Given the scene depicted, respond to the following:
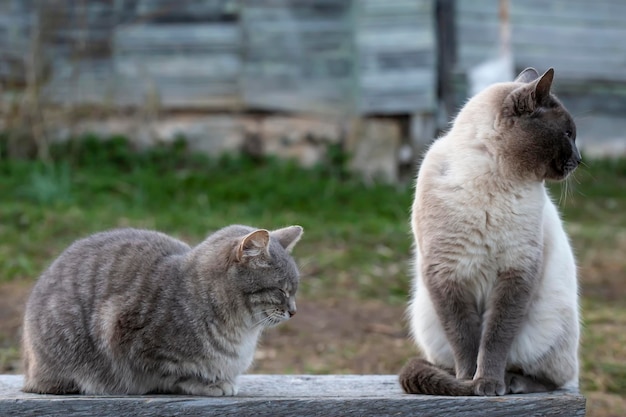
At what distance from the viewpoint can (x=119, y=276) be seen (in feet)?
10.5

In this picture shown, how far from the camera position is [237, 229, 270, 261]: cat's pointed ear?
10.1 feet

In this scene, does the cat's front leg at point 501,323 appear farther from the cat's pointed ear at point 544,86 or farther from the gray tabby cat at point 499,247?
the cat's pointed ear at point 544,86

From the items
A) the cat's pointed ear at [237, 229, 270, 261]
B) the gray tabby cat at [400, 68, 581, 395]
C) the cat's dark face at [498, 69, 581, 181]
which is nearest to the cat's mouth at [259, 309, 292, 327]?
the cat's pointed ear at [237, 229, 270, 261]

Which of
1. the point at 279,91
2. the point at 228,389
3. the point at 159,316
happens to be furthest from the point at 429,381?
the point at 279,91

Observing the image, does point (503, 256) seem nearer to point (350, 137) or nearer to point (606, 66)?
point (350, 137)

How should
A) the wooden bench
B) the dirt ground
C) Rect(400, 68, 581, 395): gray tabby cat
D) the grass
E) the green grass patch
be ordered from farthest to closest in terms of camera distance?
the green grass patch < the grass < the dirt ground < Rect(400, 68, 581, 395): gray tabby cat < the wooden bench

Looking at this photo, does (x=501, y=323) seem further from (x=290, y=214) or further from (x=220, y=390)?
(x=290, y=214)

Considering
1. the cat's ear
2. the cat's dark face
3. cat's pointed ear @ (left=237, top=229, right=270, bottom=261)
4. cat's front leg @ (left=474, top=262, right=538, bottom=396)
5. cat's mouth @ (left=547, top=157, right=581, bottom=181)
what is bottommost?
cat's front leg @ (left=474, top=262, right=538, bottom=396)

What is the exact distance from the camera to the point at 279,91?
415 inches

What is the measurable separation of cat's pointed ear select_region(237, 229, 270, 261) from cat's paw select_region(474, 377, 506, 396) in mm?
886

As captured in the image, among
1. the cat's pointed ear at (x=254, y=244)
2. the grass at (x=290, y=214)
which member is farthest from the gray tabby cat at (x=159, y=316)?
the grass at (x=290, y=214)

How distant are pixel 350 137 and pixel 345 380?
6640 millimetres

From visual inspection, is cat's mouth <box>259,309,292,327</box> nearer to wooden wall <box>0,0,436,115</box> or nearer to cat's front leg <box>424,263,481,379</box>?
cat's front leg <box>424,263,481,379</box>

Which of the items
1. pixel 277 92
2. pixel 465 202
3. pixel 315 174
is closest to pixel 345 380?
pixel 465 202
